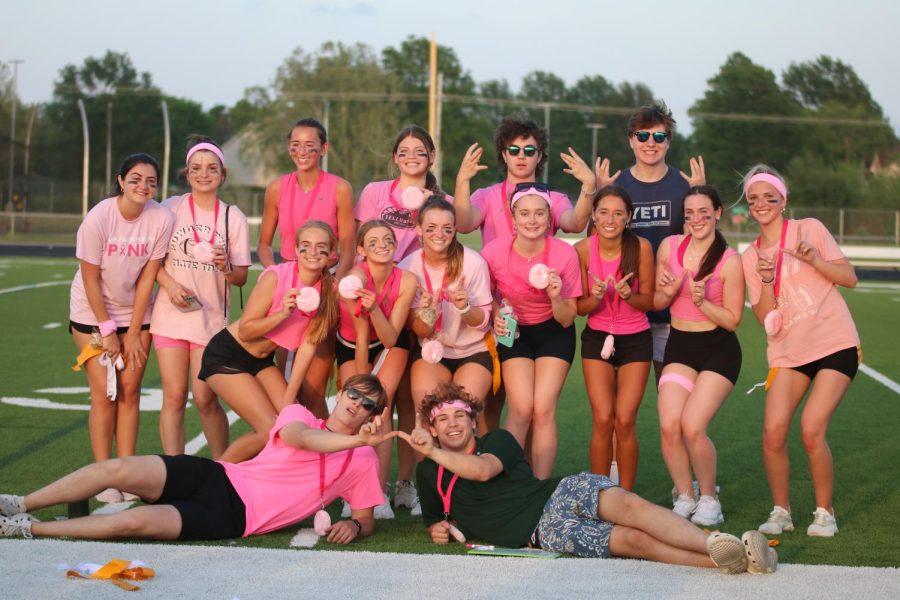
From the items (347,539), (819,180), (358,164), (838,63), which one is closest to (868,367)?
(347,539)

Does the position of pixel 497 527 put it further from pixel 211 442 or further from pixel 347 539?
pixel 211 442

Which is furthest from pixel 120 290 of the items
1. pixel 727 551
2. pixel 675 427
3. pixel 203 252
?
pixel 727 551

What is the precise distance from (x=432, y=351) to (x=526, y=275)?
0.74 metres

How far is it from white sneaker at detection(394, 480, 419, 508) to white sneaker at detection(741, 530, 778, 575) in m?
2.47

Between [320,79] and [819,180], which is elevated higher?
[320,79]

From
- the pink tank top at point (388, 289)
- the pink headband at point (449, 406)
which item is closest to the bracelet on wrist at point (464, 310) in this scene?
the pink tank top at point (388, 289)

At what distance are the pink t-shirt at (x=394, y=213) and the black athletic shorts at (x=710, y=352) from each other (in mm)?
1713

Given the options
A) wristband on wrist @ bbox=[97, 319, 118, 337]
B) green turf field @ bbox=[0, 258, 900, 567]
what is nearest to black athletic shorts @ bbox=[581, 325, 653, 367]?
green turf field @ bbox=[0, 258, 900, 567]

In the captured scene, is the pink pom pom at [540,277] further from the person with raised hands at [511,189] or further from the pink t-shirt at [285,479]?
the pink t-shirt at [285,479]

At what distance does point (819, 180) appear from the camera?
63688 mm

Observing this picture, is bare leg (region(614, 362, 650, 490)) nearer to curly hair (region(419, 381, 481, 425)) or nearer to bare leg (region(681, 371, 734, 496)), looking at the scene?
bare leg (region(681, 371, 734, 496))

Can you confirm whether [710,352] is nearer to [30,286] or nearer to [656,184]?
[656,184]

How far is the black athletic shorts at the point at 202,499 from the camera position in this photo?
5906 millimetres

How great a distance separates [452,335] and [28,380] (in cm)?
676
